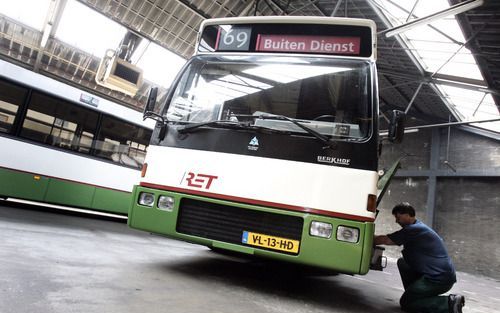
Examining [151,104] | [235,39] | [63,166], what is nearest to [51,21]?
[63,166]

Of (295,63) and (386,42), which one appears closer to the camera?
(295,63)

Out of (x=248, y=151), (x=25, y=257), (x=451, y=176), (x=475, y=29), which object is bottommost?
(x=25, y=257)

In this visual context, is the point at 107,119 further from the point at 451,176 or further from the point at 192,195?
the point at 451,176

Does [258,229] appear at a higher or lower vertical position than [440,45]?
lower

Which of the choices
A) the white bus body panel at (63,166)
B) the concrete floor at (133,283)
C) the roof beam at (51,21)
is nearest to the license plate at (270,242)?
the concrete floor at (133,283)

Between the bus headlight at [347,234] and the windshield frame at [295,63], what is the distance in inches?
31.5

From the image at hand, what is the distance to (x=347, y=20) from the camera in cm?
384

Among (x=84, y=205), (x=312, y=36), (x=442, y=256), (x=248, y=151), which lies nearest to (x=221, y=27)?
(x=312, y=36)

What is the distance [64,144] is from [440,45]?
924 centimetres

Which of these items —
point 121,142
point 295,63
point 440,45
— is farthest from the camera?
point 440,45

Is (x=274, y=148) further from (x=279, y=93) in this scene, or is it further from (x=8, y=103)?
(x=8, y=103)

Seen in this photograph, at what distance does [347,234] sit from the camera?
316cm

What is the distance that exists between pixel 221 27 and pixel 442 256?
358 centimetres

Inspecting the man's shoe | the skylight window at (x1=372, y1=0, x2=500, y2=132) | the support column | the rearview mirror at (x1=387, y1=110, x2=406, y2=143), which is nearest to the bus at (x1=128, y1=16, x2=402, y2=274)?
the rearview mirror at (x1=387, y1=110, x2=406, y2=143)
